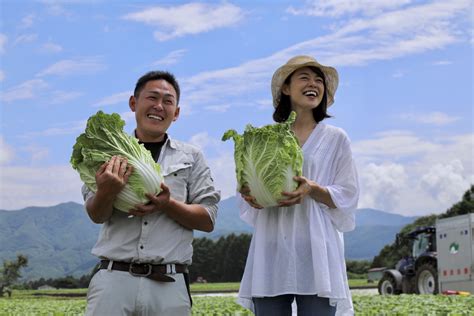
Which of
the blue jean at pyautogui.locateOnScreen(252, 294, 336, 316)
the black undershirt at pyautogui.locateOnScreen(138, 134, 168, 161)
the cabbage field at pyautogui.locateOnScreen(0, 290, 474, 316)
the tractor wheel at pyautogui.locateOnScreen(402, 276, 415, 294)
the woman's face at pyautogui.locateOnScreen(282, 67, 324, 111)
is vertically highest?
the woman's face at pyautogui.locateOnScreen(282, 67, 324, 111)

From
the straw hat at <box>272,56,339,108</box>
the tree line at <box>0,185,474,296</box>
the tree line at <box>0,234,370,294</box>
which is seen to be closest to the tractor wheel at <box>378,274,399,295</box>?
the straw hat at <box>272,56,339,108</box>

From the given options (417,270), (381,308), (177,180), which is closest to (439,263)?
(417,270)

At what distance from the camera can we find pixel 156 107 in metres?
4.11

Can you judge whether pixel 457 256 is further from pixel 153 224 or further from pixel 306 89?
pixel 153 224

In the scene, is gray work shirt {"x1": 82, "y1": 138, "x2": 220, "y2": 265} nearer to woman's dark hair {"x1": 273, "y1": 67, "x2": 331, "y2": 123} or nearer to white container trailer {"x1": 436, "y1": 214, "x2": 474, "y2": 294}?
woman's dark hair {"x1": 273, "y1": 67, "x2": 331, "y2": 123}

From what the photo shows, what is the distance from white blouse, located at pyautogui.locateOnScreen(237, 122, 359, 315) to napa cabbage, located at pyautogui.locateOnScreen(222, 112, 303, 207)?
0.45 ft

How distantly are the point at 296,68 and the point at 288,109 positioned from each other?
297 mm

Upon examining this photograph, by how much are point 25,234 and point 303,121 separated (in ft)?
418

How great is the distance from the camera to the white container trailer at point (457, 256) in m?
21.1

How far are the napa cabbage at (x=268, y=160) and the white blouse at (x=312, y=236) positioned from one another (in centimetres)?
14

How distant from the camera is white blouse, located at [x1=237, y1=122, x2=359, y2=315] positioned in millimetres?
3877

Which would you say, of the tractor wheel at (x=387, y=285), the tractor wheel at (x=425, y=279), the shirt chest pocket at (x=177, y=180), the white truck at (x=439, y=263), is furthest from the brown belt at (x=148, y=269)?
the tractor wheel at (x=387, y=285)

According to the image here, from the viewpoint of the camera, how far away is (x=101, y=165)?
13.0ft

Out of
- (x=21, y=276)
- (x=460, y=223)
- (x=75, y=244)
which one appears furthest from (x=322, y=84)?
(x=75, y=244)
